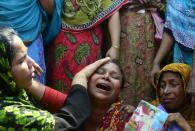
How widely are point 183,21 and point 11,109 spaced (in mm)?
1737

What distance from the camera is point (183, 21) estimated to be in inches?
137

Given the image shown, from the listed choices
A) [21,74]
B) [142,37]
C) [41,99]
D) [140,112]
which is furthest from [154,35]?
[21,74]

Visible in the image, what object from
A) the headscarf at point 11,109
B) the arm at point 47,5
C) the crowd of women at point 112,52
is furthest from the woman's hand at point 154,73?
the headscarf at point 11,109

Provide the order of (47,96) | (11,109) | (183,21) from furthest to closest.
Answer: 1. (183,21)
2. (47,96)
3. (11,109)

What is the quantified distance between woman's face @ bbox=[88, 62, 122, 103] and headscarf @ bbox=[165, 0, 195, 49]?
0.65 meters

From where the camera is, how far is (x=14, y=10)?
3.16m

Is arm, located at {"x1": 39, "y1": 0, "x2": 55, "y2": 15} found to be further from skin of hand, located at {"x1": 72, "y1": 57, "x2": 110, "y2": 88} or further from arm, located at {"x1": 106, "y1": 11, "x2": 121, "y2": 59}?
skin of hand, located at {"x1": 72, "y1": 57, "x2": 110, "y2": 88}

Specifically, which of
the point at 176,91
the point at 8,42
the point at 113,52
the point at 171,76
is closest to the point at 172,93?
the point at 176,91

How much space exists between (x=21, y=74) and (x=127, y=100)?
1.52 m

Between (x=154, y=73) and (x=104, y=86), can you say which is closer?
(x=104, y=86)

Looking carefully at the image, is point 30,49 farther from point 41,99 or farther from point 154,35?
point 154,35

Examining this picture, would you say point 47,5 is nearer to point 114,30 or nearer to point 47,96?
point 114,30

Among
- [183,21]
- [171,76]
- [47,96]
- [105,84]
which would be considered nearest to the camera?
[47,96]

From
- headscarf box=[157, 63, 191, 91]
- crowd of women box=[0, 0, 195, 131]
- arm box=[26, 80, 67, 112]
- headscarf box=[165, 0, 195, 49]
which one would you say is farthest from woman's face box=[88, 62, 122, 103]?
headscarf box=[165, 0, 195, 49]
